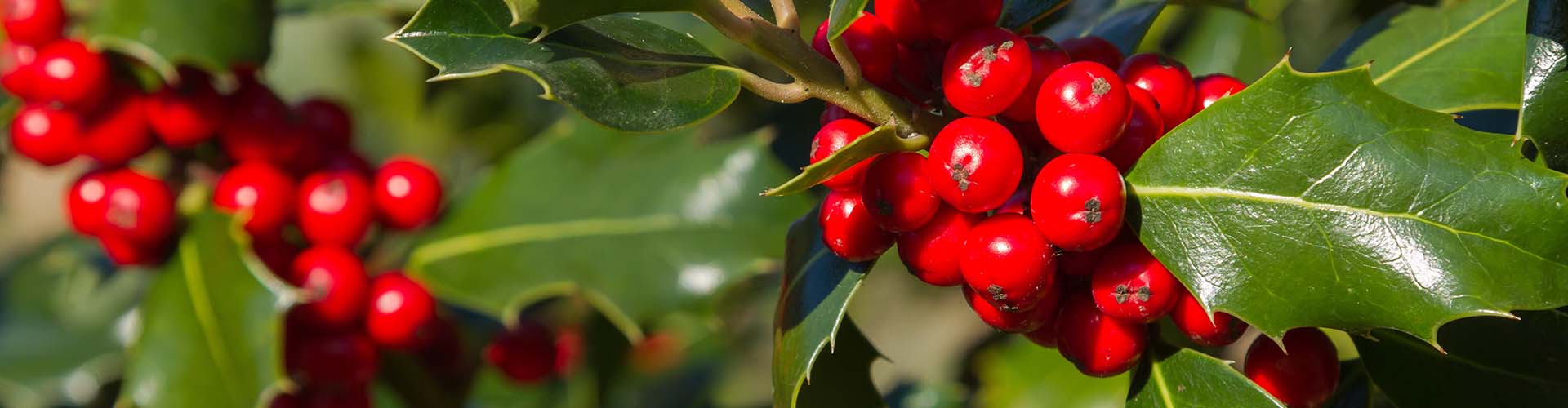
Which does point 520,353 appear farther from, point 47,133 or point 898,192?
point 898,192

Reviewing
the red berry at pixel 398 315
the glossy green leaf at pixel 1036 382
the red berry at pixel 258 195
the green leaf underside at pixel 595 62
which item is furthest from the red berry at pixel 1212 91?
the red berry at pixel 258 195

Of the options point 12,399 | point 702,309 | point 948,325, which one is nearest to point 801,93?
point 702,309

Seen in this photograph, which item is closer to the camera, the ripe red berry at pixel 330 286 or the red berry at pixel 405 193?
the ripe red berry at pixel 330 286

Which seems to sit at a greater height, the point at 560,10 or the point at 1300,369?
the point at 560,10

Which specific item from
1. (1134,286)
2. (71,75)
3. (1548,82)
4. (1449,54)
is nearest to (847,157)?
(1134,286)

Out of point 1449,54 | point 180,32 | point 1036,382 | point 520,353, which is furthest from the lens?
point 520,353

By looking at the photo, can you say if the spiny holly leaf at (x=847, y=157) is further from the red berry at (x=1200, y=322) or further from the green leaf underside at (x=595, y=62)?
the red berry at (x=1200, y=322)
